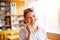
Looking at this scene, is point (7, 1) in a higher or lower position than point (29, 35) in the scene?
higher

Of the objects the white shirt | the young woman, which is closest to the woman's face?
the young woman

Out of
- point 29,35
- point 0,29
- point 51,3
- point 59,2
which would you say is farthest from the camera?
point 0,29

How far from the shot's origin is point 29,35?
1318 mm

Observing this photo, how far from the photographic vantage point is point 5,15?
195 inches

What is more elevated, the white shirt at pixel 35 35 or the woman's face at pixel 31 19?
the woman's face at pixel 31 19

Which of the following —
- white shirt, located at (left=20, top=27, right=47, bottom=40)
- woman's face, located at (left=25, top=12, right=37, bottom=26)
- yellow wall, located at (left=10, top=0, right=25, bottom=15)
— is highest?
yellow wall, located at (left=10, top=0, right=25, bottom=15)

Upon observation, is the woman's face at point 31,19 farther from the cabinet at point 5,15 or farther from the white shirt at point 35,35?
the cabinet at point 5,15

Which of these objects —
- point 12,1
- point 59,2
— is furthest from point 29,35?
point 12,1

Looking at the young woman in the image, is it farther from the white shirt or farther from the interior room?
the interior room

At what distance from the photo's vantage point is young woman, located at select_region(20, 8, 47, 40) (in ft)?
4.39

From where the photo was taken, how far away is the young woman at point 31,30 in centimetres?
134

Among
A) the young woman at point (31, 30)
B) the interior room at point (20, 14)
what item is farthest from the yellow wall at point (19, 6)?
the young woman at point (31, 30)

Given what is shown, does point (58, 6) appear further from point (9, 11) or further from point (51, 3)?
point (9, 11)

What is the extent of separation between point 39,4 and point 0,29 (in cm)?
193
